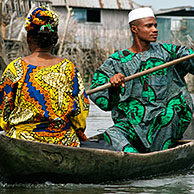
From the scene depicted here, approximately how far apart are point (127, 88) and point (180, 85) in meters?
0.55

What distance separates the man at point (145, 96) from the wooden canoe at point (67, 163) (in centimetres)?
38

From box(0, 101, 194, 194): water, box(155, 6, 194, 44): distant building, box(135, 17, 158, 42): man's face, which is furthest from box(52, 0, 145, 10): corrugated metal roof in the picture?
box(0, 101, 194, 194): water

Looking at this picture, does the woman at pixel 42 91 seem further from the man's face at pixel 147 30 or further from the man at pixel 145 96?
the man's face at pixel 147 30

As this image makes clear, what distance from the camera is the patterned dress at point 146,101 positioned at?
5434 mm

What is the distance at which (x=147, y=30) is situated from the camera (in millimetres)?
5527

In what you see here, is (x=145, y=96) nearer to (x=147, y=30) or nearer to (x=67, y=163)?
(x=147, y=30)

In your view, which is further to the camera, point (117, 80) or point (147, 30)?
point (147, 30)

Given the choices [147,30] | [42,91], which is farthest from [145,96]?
[42,91]

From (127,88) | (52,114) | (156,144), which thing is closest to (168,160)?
(156,144)

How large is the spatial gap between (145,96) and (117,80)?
1.28 ft

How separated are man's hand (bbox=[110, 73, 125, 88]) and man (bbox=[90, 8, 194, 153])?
0.24 feet

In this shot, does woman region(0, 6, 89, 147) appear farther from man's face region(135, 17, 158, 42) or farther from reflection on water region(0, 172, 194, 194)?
man's face region(135, 17, 158, 42)

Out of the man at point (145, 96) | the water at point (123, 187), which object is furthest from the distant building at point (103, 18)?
the water at point (123, 187)

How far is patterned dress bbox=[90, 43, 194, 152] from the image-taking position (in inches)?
214
